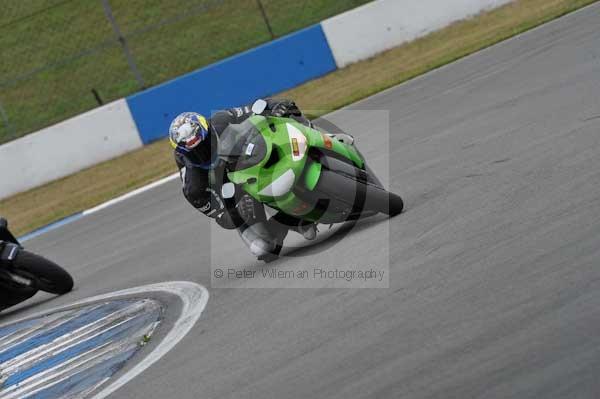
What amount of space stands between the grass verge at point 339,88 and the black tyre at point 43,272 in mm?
5897

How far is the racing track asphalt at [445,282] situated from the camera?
4.82 m

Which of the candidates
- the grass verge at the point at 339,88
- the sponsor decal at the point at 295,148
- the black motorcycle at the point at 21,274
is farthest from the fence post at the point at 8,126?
the sponsor decal at the point at 295,148

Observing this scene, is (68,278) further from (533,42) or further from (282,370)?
(533,42)

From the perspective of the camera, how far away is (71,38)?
21.0m

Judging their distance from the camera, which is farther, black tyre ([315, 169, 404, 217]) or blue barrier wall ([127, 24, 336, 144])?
blue barrier wall ([127, 24, 336, 144])

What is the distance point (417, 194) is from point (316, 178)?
4.41 ft

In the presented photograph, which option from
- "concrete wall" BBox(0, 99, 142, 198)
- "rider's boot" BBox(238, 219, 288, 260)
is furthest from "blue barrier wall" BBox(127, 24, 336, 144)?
"rider's boot" BBox(238, 219, 288, 260)

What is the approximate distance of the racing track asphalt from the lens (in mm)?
4816

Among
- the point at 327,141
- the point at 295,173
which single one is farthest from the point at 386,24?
the point at 295,173

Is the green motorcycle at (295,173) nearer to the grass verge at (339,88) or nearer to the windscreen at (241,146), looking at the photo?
the windscreen at (241,146)

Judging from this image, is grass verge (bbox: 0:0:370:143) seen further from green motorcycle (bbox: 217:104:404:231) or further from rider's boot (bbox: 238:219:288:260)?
green motorcycle (bbox: 217:104:404:231)

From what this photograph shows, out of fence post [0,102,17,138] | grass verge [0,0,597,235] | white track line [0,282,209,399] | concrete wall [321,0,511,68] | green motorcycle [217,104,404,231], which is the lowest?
grass verge [0,0,597,235]

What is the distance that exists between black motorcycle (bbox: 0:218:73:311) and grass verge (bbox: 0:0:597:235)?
595cm

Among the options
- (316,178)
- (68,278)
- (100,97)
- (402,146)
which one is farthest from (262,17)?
(316,178)
